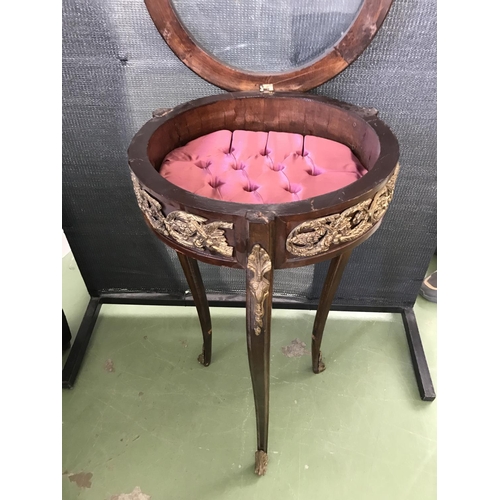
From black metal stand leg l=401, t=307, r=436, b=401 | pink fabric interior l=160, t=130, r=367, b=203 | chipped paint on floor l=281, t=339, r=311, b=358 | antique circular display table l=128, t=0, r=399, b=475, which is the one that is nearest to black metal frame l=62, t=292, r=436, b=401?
black metal stand leg l=401, t=307, r=436, b=401

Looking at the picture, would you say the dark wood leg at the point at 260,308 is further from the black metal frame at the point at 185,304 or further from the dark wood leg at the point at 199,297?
the black metal frame at the point at 185,304

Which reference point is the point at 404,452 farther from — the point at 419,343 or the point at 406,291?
the point at 406,291

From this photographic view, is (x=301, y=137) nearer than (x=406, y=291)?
Yes

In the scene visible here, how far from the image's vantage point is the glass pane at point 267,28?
93 centimetres

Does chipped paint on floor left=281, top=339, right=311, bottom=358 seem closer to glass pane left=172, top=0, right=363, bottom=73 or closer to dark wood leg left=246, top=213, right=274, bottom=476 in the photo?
dark wood leg left=246, top=213, right=274, bottom=476

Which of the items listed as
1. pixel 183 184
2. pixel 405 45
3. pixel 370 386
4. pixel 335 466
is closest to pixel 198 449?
pixel 335 466

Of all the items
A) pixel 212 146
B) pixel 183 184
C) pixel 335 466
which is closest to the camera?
pixel 183 184

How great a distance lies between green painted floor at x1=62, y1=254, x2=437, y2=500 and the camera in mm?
1047

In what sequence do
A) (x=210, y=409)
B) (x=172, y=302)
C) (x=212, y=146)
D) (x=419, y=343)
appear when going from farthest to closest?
(x=172, y=302) → (x=419, y=343) → (x=210, y=409) → (x=212, y=146)

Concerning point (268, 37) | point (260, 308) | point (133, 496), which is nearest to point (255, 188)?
point (260, 308)

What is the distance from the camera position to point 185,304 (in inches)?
58.1

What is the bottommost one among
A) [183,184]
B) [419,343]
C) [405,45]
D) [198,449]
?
[198,449]

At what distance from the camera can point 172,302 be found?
1471mm

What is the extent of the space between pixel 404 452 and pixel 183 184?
0.85 m
